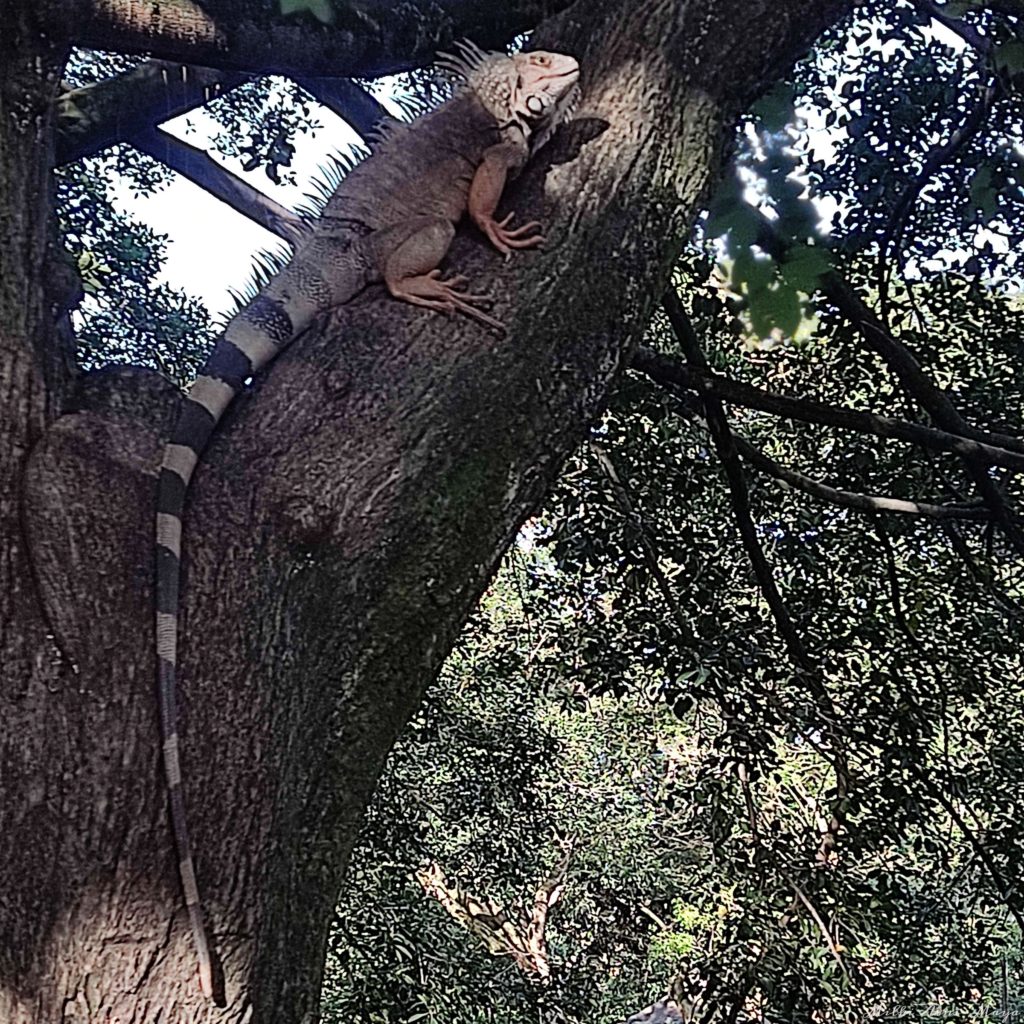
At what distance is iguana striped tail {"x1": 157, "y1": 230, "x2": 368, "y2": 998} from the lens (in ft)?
3.70

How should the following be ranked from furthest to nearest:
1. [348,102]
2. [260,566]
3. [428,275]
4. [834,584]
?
[834,584]
[348,102]
[428,275]
[260,566]

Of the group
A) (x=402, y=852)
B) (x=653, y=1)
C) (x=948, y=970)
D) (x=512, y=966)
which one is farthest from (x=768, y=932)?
(x=653, y=1)

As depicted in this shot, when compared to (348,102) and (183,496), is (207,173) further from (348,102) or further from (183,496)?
(183,496)

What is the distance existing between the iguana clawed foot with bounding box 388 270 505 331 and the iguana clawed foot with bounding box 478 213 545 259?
0.09 m

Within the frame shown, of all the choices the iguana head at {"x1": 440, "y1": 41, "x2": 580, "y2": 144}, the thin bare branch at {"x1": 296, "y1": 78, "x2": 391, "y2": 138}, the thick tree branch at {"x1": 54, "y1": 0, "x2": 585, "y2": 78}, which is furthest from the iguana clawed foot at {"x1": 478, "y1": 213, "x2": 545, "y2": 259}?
the thin bare branch at {"x1": 296, "y1": 78, "x2": 391, "y2": 138}

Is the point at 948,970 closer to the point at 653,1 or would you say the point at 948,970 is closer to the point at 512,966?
the point at 512,966

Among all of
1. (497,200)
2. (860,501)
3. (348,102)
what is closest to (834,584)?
(860,501)

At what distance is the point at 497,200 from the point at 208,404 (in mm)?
533

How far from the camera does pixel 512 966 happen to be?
518 centimetres

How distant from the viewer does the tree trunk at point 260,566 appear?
3.65ft

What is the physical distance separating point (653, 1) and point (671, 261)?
36 cm

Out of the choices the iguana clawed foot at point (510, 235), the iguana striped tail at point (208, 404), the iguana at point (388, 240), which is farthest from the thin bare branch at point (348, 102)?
the iguana clawed foot at point (510, 235)

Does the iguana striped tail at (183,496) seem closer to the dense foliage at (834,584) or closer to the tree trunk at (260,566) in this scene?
the tree trunk at (260,566)

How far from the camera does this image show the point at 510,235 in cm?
154
